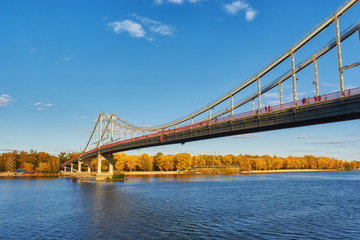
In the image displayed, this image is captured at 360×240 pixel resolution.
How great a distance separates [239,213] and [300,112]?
14029 mm

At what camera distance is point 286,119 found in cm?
3341

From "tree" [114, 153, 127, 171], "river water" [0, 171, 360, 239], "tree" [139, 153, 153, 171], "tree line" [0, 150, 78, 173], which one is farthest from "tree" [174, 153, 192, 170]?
"river water" [0, 171, 360, 239]

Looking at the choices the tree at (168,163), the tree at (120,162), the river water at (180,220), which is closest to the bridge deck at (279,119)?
the river water at (180,220)

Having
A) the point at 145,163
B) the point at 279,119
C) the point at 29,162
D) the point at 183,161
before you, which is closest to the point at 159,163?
the point at 145,163

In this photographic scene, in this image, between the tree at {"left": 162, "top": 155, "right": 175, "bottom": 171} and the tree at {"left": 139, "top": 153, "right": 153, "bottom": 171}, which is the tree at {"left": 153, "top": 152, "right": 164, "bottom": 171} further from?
the tree at {"left": 139, "top": 153, "right": 153, "bottom": 171}

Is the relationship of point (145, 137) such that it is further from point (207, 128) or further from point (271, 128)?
point (271, 128)

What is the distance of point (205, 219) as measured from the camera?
28.0 meters

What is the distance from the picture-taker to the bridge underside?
27516mm

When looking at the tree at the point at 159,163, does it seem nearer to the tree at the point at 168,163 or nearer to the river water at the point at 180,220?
the tree at the point at 168,163

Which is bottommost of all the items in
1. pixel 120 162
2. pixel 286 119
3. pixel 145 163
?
pixel 145 163

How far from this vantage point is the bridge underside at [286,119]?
90.3ft

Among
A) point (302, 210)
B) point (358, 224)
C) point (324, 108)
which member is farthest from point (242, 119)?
point (358, 224)

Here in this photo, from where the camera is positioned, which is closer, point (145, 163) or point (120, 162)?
point (120, 162)

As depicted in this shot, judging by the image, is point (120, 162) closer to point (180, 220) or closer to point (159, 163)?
point (159, 163)
